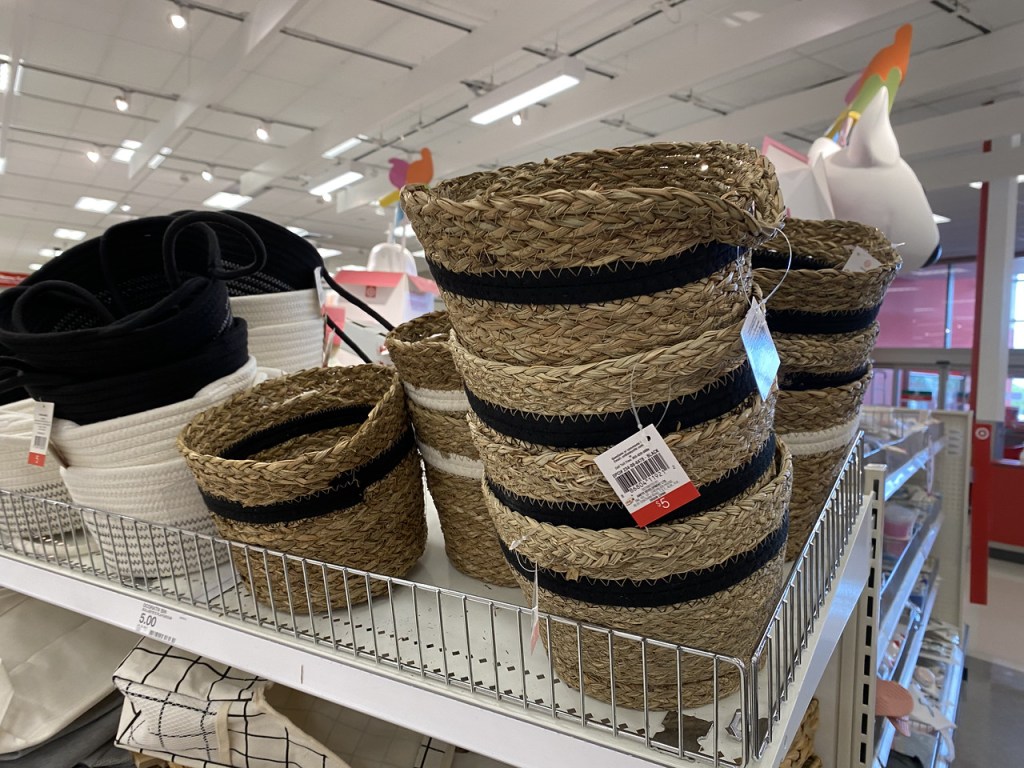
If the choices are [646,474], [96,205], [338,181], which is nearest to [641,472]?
[646,474]

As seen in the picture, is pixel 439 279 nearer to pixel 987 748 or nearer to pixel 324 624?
pixel 324 624

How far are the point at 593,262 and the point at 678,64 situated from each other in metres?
3.57

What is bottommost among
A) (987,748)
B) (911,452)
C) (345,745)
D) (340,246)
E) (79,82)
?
(987,748)

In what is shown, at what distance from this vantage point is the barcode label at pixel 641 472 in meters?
0.48

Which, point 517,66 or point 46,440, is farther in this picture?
point 517,66

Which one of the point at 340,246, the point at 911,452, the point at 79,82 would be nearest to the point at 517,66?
the point at 79,82

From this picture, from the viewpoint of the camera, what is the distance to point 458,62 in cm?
361

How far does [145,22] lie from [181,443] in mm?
4509

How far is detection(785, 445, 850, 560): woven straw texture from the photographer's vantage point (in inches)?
30.7

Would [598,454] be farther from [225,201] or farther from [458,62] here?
[225,201]

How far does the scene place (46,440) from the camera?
2.55 ft

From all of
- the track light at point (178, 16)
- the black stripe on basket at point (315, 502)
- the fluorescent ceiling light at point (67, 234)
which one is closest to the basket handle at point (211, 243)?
the black stripe on basket at point (315, 502)

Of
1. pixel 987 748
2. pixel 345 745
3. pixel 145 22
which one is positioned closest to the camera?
pixel 345 745

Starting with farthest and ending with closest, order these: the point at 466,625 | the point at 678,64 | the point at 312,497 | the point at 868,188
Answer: the point at 678,64 → the point at 868,188 → the point at 312,497 → the point at 466,625
